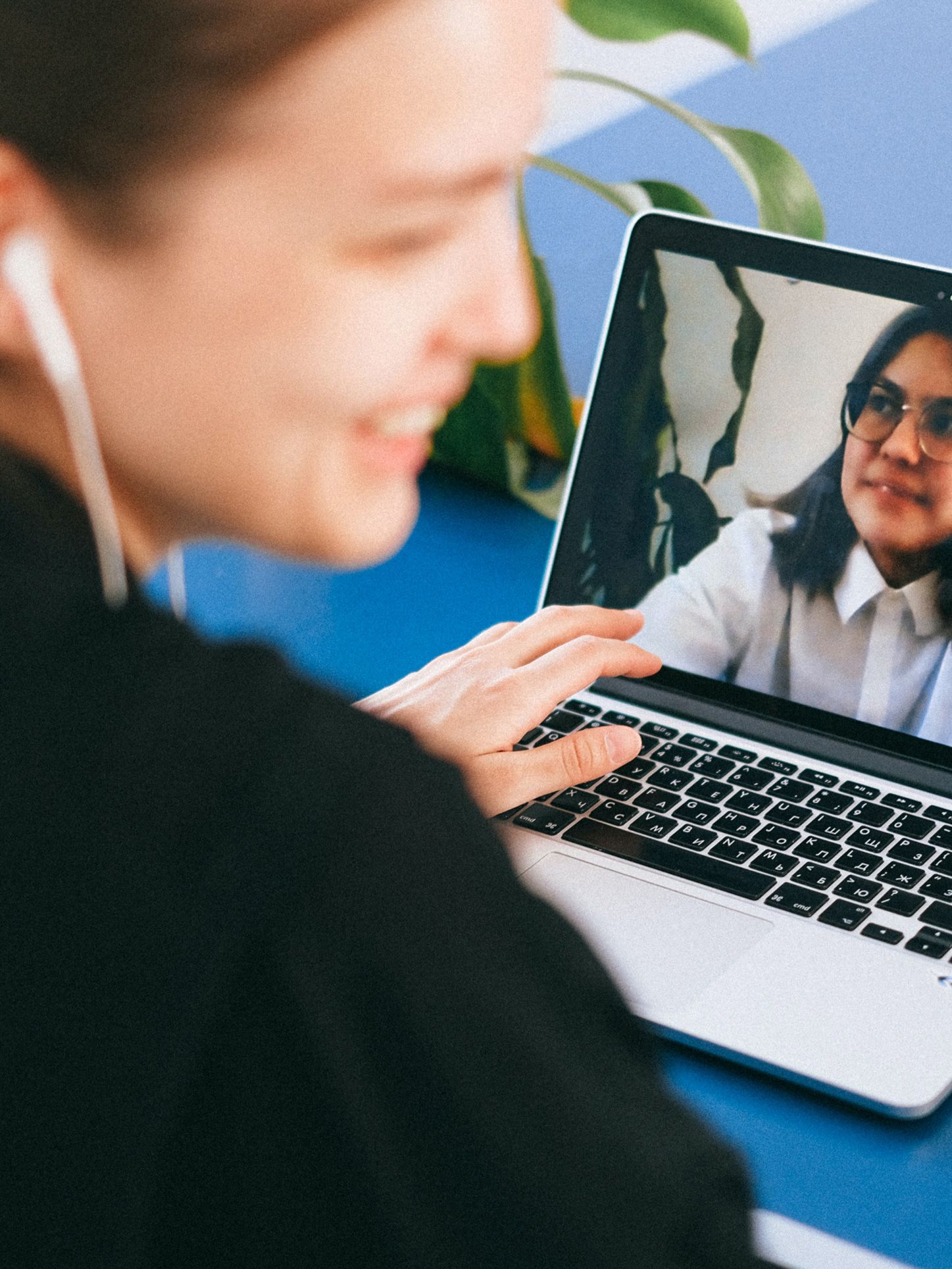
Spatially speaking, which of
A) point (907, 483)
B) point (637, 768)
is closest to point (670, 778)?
point (637, 768)

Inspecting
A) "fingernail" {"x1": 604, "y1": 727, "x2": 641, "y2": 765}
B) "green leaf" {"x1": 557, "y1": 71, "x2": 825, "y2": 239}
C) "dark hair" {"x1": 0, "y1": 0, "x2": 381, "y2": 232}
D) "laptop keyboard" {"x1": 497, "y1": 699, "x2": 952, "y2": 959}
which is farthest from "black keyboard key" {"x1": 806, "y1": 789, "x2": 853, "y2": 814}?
"dark hair" {"x1": 0, "y1": 0, "x2": 381, "y2": 232}

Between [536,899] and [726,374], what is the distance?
25.1 inches

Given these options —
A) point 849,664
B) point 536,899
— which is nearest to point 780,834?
point 849,664

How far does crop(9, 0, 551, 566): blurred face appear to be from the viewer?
0.32 metres

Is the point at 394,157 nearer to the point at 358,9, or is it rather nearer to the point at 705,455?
the point at 358,9

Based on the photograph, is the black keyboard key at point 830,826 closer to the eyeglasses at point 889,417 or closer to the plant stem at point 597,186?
the eyeglasses at point 889,417

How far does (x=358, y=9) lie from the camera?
31 centimetres

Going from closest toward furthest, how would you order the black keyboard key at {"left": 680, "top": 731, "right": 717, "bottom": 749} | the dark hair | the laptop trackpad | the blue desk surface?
1. the dark hair
2. the laptop trackpad
3. the black keyboard key at {"left": 680, "top": 731, "right": 717, "bottom": 749}
4. the blue desk surface

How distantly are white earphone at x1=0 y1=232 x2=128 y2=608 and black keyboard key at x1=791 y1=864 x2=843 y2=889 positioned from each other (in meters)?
0.48

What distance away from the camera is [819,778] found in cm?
85

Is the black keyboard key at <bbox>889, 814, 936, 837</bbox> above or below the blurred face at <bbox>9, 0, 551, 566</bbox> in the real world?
below

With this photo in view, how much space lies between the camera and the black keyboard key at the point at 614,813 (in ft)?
2.63

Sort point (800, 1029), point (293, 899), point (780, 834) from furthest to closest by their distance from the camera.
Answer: point (780, 834), point (800, 1029), point (293, 899)

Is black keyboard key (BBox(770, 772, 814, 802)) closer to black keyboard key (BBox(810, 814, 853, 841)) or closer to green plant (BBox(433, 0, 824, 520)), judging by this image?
black keyboard key (BBox(810, 814, 853, 841))
